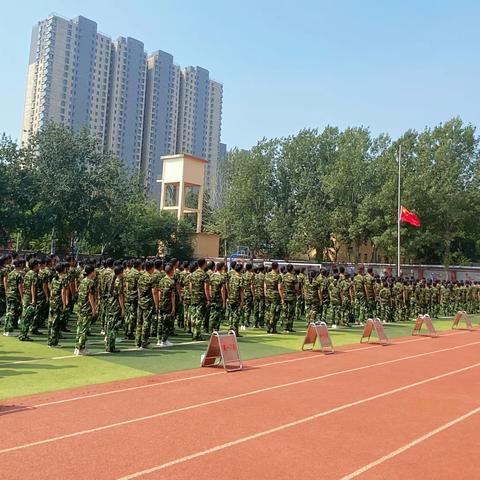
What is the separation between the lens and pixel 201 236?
131ft

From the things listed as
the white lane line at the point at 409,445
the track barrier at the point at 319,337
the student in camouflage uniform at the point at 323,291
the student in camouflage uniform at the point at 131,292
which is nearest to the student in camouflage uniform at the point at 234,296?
the track barrier at the point at 319,337

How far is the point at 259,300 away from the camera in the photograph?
14867 mm

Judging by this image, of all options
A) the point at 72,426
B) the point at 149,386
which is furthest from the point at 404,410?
the point at 72,426

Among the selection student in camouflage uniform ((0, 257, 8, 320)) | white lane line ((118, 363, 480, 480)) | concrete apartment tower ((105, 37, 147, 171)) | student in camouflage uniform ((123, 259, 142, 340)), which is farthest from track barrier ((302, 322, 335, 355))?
concrete apartment tower ((105, 37, 147, 171))

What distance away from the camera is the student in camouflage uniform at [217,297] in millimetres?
11891

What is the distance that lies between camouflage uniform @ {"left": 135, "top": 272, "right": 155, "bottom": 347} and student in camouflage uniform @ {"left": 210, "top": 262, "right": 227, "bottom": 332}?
1689 mm

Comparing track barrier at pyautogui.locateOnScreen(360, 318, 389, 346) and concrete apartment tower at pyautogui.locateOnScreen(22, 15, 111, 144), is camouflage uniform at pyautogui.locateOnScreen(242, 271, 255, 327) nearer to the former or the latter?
track barrier at pyautogui.locateOnScreen(360, 318, 389, 346)

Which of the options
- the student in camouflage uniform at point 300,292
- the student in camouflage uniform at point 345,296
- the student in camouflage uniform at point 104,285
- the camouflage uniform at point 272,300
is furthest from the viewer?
the student in camouflage uniform at point 345,296

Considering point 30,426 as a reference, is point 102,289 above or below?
above

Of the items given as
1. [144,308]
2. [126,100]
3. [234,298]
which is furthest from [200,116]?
[144,308]

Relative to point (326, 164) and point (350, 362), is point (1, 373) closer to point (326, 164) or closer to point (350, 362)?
point (350, 362)

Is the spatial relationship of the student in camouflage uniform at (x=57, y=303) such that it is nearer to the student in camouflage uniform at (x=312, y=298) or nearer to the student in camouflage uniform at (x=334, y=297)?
the student in camouflage uniform at (x=312, y=298)

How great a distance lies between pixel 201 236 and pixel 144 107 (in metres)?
39.4

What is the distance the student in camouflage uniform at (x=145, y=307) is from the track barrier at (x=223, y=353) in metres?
1.94
